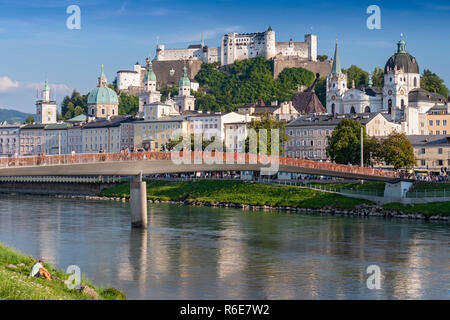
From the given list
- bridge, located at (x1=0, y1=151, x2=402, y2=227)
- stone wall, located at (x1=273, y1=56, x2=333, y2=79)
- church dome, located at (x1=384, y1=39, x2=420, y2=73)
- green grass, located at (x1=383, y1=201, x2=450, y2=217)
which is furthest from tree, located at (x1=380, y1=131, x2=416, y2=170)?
stone wall, located at (x1=273, y1=56, x2=333, y2=79)

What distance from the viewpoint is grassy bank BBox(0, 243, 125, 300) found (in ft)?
59.7

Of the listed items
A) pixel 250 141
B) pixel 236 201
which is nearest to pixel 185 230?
pixel 236 201

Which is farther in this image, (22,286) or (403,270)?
(403,270)

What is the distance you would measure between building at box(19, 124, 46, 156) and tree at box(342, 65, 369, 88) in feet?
184

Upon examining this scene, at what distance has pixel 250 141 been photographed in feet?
257

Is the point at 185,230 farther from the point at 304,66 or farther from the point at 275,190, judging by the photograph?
the point at 304,66

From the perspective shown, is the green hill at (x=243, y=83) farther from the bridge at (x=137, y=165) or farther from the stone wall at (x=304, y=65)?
the bridge at (x=137, y=165)

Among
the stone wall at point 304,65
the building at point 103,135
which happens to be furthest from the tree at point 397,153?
the stone wall at point 304,65

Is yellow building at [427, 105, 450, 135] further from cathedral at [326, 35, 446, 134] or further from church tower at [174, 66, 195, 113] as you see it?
church tower at [174, 66, 195, 113]

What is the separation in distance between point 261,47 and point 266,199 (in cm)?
10214

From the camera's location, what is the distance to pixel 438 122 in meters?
106

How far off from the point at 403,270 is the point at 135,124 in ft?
298

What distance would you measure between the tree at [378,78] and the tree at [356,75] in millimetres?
1356

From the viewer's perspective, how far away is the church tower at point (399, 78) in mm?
113375
